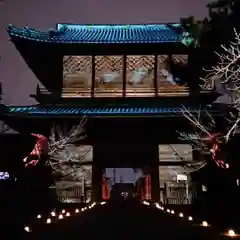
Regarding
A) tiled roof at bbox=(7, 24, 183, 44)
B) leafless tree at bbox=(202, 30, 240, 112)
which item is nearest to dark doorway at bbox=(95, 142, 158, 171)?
tiled roof at bbox=(7, 24, 183, 44)

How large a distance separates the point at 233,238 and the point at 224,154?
8219mm

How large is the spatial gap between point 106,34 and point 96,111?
5.74m

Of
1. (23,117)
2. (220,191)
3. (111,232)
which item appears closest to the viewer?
(111,232)

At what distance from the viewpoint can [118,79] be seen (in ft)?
65.2

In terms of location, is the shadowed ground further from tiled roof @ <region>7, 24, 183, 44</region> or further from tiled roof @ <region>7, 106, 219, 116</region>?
tiled roof @ <region>7, 24, 183, 44</region>

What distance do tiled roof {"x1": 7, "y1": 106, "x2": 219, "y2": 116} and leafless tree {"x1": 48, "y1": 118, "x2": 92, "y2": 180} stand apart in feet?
2.48

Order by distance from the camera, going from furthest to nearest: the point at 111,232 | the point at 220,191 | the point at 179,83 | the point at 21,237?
the point at 179,83
the point at 220,191
the point at 111,232
the point at 21,237

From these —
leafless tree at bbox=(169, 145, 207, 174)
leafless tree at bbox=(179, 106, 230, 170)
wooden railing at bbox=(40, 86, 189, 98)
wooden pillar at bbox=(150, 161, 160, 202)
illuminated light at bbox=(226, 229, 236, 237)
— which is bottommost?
illuminated light at bbox=(226, 229, 236, 237)

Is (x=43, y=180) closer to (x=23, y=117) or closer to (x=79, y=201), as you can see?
(x=23, y=117)

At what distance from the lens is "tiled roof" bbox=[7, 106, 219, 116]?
17.8 m

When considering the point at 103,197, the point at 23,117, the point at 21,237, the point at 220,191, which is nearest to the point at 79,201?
the point at 103,197

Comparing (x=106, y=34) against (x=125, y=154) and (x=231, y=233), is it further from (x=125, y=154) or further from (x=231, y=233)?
(x=231, y=233)

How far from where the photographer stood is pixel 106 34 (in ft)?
72.6

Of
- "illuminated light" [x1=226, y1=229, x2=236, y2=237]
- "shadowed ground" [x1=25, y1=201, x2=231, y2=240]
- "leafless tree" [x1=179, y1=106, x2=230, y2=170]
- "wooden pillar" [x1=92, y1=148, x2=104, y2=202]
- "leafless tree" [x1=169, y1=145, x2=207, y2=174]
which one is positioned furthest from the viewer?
"leafless tree" [x1=169, y1=145, x2=207, y2=174]
